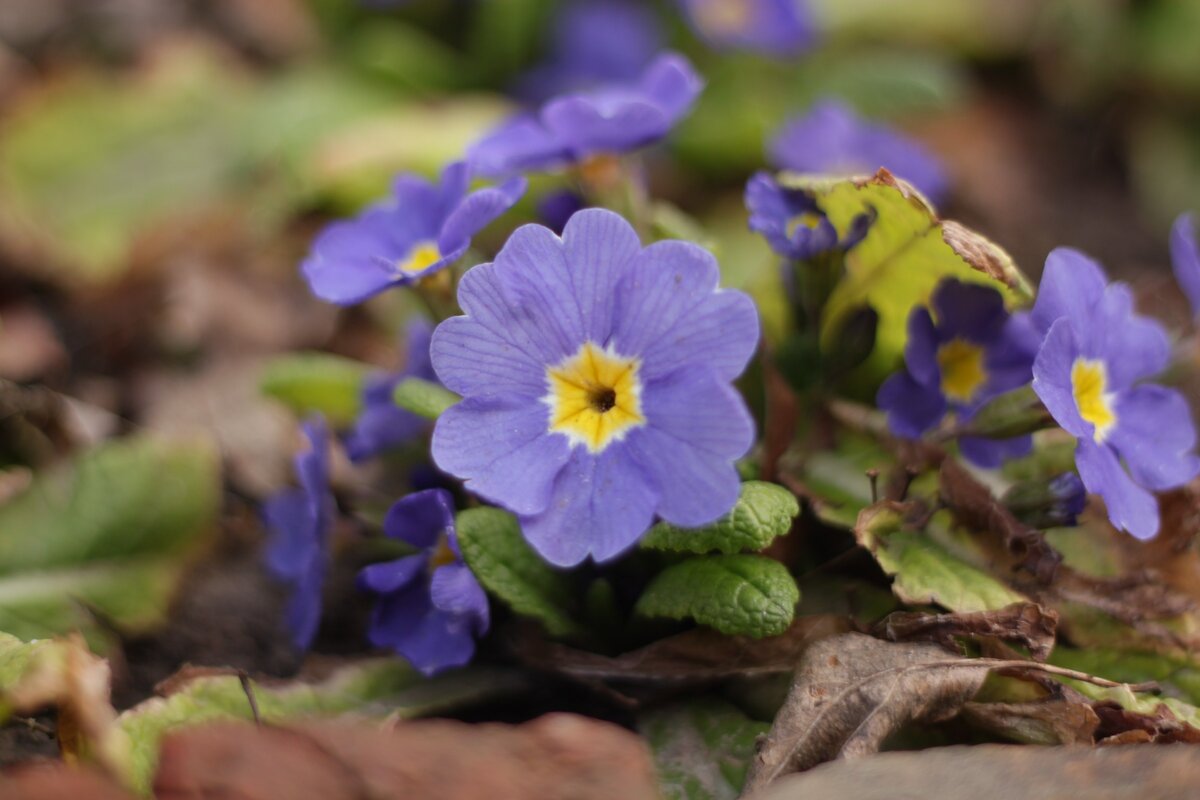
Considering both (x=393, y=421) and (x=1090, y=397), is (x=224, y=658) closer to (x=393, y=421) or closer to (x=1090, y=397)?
(x=393, y=421)

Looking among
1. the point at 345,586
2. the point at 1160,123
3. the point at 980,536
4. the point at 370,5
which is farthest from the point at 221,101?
the point at 1160,123

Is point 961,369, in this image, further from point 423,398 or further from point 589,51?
point 589,51

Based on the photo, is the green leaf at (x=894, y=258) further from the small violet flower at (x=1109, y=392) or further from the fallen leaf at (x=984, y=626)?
the fallen leaf at (x=984, y=626)

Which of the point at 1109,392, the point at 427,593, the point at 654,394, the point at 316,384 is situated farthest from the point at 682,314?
the point at 316,384

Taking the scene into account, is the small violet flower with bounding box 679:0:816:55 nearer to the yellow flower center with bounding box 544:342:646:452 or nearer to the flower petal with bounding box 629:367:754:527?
the yellow flower center with bounding box 544:342:646:452

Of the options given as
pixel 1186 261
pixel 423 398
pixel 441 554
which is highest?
pixel 1186 261

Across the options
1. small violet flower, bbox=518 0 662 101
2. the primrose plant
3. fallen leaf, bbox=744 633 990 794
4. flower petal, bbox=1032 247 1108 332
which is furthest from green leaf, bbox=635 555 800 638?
small violet flower, bbox=518 0 662 101

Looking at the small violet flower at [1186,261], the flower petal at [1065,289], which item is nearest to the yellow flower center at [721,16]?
the small violet flower at [1186,261]
